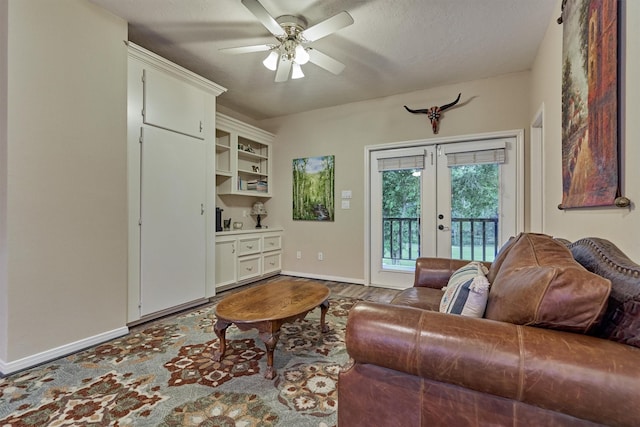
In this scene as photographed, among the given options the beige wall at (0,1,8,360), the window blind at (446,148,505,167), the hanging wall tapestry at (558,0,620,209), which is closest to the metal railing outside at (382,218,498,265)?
the window blind at (446,148,505,167)

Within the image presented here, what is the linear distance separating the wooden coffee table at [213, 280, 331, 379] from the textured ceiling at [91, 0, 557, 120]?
7.15 ft

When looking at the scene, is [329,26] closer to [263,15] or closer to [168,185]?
[263,15]

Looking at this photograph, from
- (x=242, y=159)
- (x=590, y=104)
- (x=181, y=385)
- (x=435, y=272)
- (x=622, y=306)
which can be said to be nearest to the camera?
(x=622, y=306)

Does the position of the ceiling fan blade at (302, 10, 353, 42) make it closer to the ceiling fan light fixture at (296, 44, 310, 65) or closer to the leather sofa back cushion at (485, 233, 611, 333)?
the ceiling fan light fixture at (296, 44, 310, 65)

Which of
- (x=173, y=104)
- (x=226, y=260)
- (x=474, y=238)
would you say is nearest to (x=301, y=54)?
(x=173, y=104)

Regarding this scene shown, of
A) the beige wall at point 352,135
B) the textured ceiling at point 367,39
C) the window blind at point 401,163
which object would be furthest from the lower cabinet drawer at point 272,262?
the textured ceiling at point 367,39

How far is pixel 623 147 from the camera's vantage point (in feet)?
3.84

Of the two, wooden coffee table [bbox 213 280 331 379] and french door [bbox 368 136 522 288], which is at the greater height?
french door [bbox 368 136 522 288]

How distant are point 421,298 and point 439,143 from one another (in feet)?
7.86

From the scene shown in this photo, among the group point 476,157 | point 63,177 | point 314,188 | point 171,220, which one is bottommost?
point 171,220

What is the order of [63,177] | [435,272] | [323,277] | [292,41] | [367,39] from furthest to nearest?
[323,277]
[367,39]
[292,41]
[435,272]
[63,177]

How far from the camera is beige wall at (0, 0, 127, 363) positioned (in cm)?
186

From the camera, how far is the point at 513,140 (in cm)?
331

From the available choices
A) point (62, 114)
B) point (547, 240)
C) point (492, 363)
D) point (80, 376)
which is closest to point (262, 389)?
point (80, 376)
